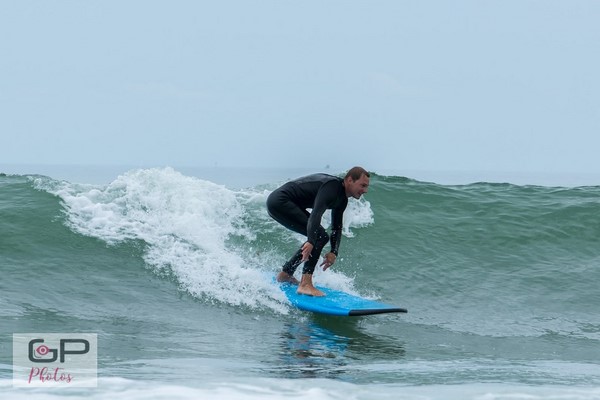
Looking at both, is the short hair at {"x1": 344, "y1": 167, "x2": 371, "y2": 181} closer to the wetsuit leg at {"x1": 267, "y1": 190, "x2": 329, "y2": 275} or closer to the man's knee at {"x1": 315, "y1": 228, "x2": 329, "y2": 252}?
the man's knee at {"x1": 315, "y1": 228, "x2": 329, "y2": 252}

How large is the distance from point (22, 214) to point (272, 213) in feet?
15.0

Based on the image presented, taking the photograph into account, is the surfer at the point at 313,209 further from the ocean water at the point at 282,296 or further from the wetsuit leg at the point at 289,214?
the ocean water at the point at 282,296

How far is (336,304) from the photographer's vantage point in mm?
7801

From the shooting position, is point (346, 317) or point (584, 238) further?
point (584, 238)

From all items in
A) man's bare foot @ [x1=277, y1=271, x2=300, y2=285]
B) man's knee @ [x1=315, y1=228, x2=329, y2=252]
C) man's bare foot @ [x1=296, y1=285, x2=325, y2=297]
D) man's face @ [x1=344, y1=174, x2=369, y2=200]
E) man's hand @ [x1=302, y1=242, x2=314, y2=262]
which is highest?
man's face @ [x1=344, y1=174, x2=369, y2=200]

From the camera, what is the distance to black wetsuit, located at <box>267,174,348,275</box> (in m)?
8.00

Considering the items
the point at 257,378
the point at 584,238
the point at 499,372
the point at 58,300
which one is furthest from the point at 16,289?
the point at 584,238

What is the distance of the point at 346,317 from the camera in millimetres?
7938

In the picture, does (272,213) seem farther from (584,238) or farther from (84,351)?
(584,238)

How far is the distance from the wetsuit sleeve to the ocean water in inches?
36.3

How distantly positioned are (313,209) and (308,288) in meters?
0.93

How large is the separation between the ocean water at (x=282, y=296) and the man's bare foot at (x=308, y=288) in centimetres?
27

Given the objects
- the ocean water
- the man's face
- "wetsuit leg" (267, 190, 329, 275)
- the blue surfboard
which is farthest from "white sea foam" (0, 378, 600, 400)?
"wetsuit leg" (267, 190, 329, 275)

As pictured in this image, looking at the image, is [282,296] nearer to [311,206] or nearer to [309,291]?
[309,291]
